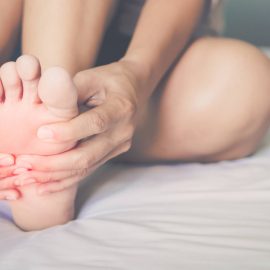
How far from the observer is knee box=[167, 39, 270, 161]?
708 mm

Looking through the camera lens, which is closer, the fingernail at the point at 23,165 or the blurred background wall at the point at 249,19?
the fingernail at the point at 23,165

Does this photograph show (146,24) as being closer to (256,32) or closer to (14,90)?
(14,90)

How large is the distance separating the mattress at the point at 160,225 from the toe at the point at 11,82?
16 cm

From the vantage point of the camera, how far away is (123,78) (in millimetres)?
581

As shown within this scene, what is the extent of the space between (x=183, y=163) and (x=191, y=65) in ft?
0.51

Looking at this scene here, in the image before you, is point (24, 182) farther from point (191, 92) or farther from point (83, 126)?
point (191, 92)

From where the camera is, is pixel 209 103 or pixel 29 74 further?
pixel 209 103

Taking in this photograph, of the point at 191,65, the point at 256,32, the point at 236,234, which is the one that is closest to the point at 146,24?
the point at 191,65

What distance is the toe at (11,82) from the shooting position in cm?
48

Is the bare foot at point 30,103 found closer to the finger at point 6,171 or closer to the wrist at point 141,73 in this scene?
the finger at point 6,171

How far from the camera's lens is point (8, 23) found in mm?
698

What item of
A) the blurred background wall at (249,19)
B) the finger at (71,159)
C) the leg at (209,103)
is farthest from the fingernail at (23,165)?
the blurred background wall at (249,19)

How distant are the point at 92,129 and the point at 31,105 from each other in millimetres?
67

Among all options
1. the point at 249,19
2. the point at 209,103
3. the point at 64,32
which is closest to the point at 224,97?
the point at 209,103
